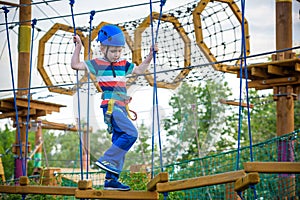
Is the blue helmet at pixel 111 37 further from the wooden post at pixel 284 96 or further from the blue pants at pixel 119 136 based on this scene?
the wooden post at pixel 284 96

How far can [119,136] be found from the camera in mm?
4516

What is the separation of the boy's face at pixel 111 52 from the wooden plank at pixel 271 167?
1237mm

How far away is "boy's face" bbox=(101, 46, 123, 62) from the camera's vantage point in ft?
14.9

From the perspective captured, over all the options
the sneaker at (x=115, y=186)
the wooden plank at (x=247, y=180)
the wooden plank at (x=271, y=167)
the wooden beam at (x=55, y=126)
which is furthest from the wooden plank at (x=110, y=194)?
the wooden beam at (x=55, y=126)

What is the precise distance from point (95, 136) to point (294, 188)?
3.12 metres

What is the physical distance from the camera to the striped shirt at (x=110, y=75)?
452cm

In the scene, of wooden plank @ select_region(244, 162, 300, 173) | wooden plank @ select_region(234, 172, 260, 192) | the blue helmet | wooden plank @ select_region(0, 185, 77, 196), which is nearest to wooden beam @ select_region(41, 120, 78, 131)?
wooden plank @ select_region(0, 185, 77, 196)

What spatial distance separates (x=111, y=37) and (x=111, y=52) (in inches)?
3.8

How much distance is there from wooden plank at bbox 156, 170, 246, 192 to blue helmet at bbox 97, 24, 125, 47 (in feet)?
3.09

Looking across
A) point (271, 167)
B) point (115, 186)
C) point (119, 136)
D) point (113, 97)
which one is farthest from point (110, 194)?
point (271, 167)

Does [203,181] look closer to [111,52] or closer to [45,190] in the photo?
[111,52]

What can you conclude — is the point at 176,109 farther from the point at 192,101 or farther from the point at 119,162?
the point at 119,162

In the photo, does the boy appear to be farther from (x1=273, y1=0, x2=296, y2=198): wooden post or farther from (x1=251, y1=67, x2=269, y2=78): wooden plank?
(x1=251, y1=67, x2=269, y2=78): wooden plank

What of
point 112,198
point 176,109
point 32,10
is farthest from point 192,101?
point 32,10
